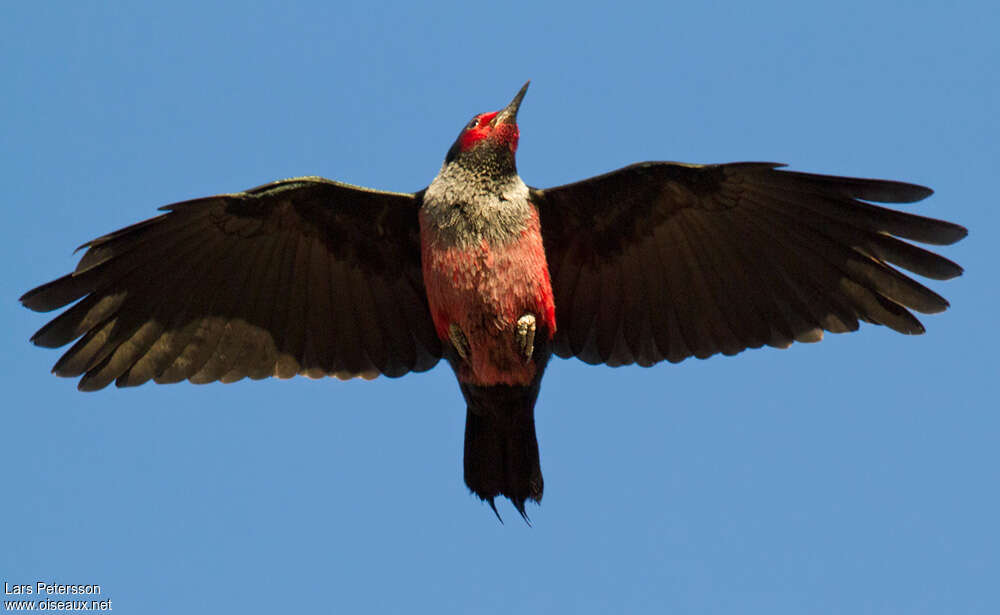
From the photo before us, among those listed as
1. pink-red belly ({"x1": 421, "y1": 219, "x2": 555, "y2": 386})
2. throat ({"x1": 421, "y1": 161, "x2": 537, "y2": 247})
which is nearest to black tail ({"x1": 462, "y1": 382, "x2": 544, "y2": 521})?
pink-red belly ({"x1": 421, "y1": 219, "x2": 555, "y2": 386})

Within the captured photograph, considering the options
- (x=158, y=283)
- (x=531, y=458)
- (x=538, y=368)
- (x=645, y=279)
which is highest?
(x=158, y=283)

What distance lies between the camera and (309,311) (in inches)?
365

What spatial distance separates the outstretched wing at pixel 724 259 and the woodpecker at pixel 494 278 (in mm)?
14

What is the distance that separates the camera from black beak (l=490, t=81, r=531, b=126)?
8.70 metres

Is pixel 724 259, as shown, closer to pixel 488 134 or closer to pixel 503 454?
pixel 488 134

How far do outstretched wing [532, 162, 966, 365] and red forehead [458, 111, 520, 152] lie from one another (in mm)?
441

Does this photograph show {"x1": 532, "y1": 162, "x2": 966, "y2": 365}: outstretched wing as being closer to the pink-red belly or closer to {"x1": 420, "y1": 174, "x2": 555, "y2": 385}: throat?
{"x1": 420, "y1": 174, "x2": 555, "y2": 385}: throat

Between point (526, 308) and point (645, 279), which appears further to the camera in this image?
point (645, 279)

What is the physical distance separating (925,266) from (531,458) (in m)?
3.17

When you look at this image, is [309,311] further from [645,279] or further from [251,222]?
[645,279]

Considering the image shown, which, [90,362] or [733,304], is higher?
[90,362]

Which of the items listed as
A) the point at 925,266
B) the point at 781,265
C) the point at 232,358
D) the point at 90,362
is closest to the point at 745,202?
the point at 781,265

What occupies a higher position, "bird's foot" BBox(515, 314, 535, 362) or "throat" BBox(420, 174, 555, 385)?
"throat" BBox(420, 174, 555, 385)

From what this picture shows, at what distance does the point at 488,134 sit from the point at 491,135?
2 cm
